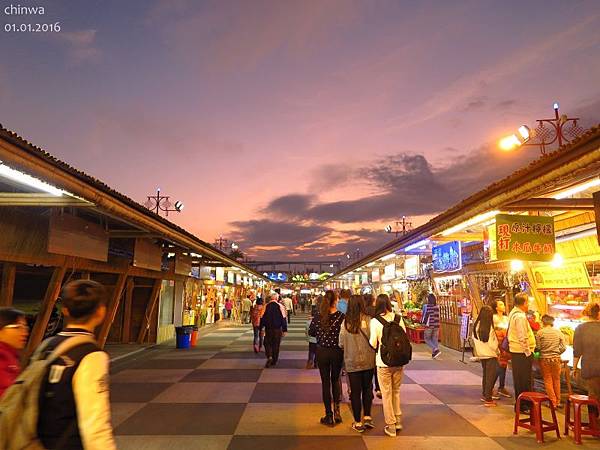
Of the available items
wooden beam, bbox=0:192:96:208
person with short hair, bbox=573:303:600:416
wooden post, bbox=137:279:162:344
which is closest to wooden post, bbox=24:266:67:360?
wooden beam, bbox=0:192:96:208

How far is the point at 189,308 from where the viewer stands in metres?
19.7

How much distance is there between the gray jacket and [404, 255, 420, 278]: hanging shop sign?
452 inches

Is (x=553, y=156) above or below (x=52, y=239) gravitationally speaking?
above

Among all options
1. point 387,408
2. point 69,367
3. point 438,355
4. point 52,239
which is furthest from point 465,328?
point 69,367

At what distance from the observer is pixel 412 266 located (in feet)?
57.2

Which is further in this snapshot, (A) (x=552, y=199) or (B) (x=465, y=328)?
(B) (x=465, y=328)

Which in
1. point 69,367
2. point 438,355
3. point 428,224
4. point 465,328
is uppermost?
point 428,224

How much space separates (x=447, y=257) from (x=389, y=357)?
8664mm

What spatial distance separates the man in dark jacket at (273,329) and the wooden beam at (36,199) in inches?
245

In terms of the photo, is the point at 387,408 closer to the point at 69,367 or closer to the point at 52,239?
the point at 69,367

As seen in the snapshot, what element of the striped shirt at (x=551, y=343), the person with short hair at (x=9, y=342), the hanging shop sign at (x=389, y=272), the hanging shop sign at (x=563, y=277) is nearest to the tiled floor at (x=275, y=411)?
the striped shirt at (x=551, y=343)

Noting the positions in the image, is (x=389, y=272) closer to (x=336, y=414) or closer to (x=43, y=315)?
(x=336, y=414)

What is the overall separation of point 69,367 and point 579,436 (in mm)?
6522

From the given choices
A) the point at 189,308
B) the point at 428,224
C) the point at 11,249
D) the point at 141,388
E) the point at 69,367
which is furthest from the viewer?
the point at 189,308
